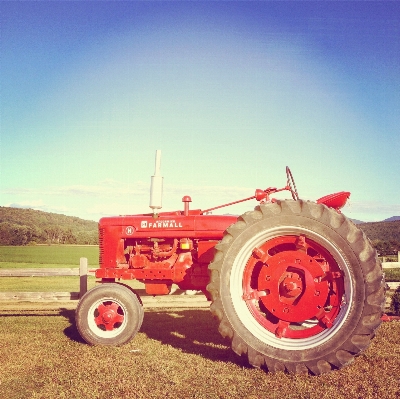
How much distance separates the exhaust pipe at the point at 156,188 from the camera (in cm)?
511

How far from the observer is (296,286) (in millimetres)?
3762

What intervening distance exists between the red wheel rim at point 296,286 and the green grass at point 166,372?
0.49 m

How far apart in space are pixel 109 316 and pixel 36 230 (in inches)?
1859

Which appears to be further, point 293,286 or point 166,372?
point 293,286

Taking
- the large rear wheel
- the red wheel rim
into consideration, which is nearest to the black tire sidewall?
the large rear wheel

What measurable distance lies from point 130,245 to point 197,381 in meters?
2.35

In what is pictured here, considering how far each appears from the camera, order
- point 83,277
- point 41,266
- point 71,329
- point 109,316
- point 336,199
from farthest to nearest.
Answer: point 41,266 → point 83,277 → point 71,329 → point 109,316 → point 336,199

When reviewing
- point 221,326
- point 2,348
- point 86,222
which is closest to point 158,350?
point 221,326

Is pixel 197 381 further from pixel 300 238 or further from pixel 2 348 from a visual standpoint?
pixel 2 348

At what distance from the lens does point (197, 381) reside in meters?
3.38

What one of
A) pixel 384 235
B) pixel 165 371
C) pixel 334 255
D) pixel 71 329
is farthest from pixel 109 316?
pixel 384 235

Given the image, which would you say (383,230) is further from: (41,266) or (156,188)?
(156,188)

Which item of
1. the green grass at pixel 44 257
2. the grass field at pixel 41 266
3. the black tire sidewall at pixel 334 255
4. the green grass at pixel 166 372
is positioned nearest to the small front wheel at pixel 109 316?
the green grass at pixel 166 372

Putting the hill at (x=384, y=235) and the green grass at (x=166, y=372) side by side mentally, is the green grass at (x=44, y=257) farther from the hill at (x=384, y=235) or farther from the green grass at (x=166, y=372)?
the green grass at (x=166, y=372)
